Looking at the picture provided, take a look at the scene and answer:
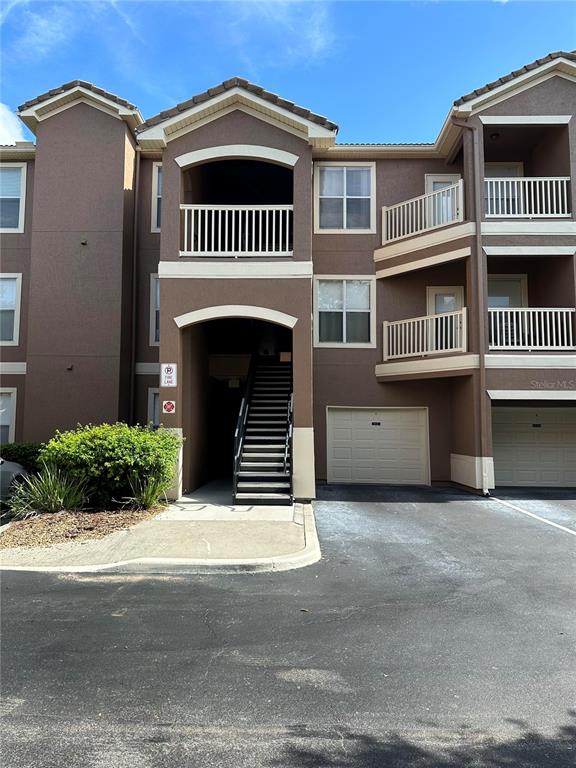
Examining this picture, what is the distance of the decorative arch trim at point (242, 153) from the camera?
1197 centimetres

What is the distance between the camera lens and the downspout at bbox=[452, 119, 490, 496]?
1216 cm

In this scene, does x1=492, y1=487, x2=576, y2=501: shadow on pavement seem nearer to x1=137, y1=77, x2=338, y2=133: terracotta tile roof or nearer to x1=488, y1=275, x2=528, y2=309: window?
x1=488, y1=275, x2=528, y2=309: window

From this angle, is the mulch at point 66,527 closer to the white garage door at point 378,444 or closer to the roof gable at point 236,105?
the white garage door at point 378,444

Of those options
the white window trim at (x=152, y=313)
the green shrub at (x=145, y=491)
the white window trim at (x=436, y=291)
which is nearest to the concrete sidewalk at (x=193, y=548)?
the green shrub at (x=145, y=491)

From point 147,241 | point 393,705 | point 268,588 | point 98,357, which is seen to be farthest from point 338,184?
point 393,705

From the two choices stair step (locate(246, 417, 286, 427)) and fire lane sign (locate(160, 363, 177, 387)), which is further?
stair step (locate(246, 417, 286, 427))

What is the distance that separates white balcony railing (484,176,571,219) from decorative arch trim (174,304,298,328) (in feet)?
19.3

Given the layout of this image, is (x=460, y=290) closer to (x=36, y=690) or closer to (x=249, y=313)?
(x=249, y=313)

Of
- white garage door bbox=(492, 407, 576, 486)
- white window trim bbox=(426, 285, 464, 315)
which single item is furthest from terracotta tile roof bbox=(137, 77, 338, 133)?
white garage door bbox=(492, 407, 576, 486)

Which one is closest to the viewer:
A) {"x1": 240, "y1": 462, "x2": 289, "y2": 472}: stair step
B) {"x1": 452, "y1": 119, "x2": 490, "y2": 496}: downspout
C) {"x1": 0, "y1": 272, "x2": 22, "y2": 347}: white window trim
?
{"x1": 240, "y1": 462, "x2": 289, "y2": 472}: stair step

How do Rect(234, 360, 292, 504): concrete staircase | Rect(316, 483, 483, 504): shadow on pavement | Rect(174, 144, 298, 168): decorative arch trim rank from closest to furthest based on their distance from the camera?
Rect(234, 360, 292, 504): concrete staircase
Rect(316, 483, 483, 504): shadow on pavement
Rect(174, 144, 298, 168): decorative arch trim

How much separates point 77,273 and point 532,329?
456 inches

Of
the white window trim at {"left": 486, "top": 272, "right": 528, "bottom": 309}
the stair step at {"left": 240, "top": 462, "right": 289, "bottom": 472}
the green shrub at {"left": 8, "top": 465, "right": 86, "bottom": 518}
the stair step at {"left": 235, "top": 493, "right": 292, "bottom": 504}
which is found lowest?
the stair step at {"left": 235, "top": 493, "right": 292, "bottom": 504}

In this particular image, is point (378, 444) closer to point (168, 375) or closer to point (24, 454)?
point (168, 375)
